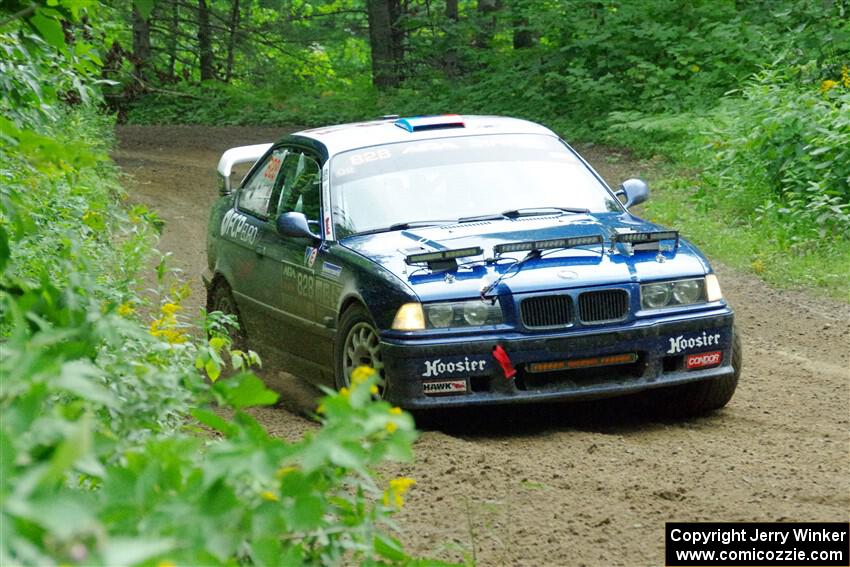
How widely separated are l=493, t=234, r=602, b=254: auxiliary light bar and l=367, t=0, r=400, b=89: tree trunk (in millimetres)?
25783

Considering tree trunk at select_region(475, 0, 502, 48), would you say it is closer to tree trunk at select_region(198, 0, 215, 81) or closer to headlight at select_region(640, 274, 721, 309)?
tree trunk at select_region(198, 0, 215, 81)

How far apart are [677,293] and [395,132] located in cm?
248

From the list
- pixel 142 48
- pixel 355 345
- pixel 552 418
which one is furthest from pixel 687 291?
pixel 142 48

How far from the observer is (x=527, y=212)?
8.24m

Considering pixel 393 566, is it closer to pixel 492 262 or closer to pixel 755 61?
pixel 492 262

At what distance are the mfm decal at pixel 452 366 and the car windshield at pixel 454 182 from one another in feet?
4.37

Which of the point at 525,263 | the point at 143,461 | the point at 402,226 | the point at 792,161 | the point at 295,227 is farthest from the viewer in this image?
the point at 792,161

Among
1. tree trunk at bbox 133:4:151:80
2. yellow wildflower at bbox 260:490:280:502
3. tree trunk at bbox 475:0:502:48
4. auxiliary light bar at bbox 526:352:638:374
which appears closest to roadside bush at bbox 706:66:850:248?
auxiliary light bar at bbox 526:352:638:374

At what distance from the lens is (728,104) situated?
19922 millimetres

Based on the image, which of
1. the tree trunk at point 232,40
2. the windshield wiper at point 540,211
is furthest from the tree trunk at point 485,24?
the windshield wiper at point 540,211

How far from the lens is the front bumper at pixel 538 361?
274 inches

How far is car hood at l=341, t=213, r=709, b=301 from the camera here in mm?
7043

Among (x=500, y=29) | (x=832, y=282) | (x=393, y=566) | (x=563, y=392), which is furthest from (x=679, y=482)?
(x=500, y=29)

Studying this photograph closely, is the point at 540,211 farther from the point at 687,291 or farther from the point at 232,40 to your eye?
the point at 232,40
